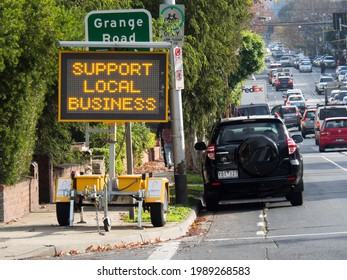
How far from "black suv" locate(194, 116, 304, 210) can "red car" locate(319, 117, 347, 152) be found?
2410cm

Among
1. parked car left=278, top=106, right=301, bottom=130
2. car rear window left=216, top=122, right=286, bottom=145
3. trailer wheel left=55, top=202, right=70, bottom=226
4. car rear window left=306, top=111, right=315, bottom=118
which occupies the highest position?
parked car left=278, top=106, right=301, bottom=130

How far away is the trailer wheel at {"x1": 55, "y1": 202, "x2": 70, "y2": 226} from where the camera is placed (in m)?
16.2

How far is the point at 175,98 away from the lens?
64.8 ft

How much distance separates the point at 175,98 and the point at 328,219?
4.21m

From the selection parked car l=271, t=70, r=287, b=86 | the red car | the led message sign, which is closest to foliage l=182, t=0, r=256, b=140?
the led message sign

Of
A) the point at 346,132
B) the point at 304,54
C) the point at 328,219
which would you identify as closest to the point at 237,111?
the point at 346,132

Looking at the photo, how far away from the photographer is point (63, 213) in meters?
16.3

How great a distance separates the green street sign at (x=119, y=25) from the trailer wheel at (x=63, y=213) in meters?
2.63

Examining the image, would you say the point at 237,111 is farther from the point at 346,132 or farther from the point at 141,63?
the point at 141,63

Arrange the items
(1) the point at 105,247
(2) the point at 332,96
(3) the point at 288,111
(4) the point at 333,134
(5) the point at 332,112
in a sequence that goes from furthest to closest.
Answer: (2) the point at 332,96 → (3) the point at 288,111 → (5) the point at 332,112 → (4) the point at 333,134 → (1) the point at 105,247

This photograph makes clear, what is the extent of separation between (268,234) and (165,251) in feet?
8.08

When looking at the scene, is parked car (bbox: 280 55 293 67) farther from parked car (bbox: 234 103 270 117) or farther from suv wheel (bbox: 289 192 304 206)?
suv wheel (bbox: 289 192 304 206)

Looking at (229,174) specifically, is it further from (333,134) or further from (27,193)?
(333,134)

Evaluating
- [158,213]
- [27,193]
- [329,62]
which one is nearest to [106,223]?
[158,213]
